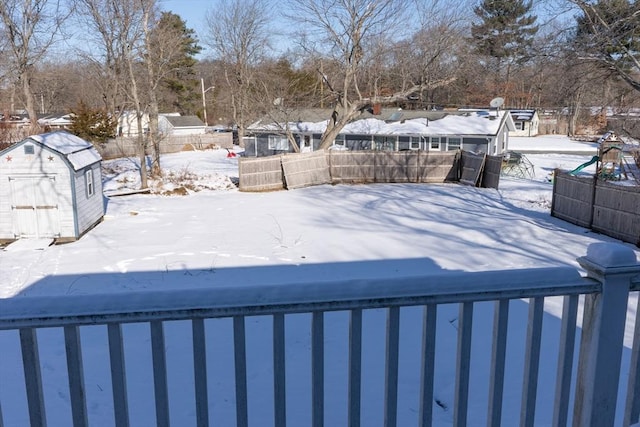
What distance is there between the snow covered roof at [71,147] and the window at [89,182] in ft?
0.84

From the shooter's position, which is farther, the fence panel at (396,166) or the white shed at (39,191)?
the fence panel at (396,166)

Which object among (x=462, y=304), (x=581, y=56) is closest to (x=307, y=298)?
(x=462, y=304)

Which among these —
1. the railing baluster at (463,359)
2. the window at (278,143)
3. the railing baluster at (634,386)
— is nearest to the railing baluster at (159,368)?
the railing baluster at (463,359)

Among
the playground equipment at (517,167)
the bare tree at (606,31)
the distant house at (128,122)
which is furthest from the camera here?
the distant house at (128,122)

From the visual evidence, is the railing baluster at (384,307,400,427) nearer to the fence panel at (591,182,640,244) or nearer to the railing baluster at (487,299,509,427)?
the railing baluster at (487,299,509,427)

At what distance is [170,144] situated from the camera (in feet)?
116

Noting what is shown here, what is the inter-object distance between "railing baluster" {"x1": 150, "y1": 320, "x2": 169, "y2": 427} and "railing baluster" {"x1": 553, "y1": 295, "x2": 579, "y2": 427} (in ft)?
4.67

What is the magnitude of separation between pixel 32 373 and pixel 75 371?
12 centimetres

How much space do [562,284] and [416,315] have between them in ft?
17.4

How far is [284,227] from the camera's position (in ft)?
43.4

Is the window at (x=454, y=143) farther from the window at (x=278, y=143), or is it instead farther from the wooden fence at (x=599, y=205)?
the wooden fence at (x=599, y=205)

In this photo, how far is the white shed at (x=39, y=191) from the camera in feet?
39.1

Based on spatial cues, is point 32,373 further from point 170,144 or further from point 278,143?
point 170,144

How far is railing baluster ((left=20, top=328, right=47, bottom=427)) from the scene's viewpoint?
163cm
